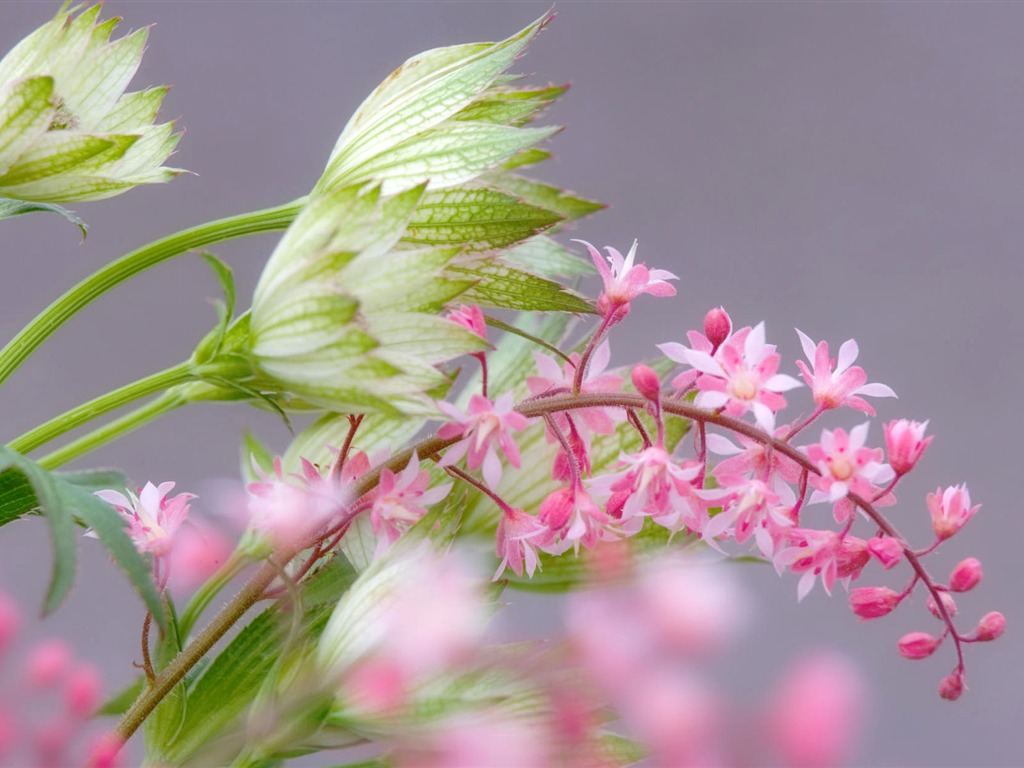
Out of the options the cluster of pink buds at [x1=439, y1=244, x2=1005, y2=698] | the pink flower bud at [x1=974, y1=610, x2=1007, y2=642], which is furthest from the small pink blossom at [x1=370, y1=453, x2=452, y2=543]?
the pink flower bud at [x1=974, y1=610, x2=1007, y2=642]

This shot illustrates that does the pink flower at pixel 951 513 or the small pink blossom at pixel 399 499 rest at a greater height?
the small pink blossom at pixel 399 499

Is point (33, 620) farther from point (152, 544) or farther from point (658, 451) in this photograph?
point (658, 451)

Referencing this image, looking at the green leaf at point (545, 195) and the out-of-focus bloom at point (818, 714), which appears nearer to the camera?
the out-of-focus bloom at point (818, 714)

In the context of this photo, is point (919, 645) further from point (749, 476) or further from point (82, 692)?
point (82, 692)

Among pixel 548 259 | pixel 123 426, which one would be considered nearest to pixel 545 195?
pixel 548 259

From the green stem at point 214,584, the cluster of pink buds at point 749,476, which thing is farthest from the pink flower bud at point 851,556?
the green stem at point 214,584

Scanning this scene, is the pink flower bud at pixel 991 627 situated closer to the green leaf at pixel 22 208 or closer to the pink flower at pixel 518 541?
the pink flower at pixel 518 541
